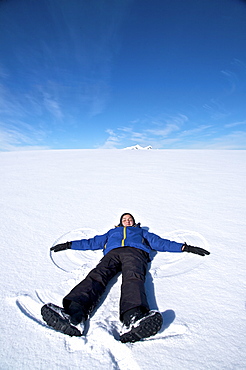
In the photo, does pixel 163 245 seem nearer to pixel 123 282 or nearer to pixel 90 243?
pixel 123 282

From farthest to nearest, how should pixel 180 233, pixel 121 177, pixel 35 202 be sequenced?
pixel 121 177 < pixel 35 202 < pixel 180 233

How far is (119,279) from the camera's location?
1.92 metres

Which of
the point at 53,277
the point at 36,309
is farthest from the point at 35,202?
the point at 36,309

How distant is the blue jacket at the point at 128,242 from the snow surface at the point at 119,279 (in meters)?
0.11

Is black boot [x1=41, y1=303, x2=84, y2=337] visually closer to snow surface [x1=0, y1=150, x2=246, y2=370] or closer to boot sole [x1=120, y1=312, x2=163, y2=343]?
snow surface [x1=0, y1=150, x2=246, y2=370]

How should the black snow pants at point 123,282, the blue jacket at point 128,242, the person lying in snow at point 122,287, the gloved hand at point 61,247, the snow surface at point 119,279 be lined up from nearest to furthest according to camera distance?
the snow surface at point 119,279
the person lying in snow at point 122,287
the black snow pants at point 123,282
the blue jacket at point 128,242
the gloved hand at point 61,247

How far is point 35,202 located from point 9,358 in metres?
3.05

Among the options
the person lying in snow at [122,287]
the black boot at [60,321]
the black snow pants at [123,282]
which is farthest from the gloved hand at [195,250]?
the black boot at [60,321]

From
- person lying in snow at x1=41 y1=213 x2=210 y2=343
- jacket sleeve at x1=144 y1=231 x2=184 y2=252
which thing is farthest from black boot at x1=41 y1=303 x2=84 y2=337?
jacket sleeve at x1=144 y1=231 x2=184 y2=252

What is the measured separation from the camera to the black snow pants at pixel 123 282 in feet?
4.70

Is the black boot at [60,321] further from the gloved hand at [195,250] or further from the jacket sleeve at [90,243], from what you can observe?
the gloved hand at [195,250]

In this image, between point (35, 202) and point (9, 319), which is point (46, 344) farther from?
point (35, 202)

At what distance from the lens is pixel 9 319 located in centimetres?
143

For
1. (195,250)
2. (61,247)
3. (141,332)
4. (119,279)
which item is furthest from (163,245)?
(61,247)
